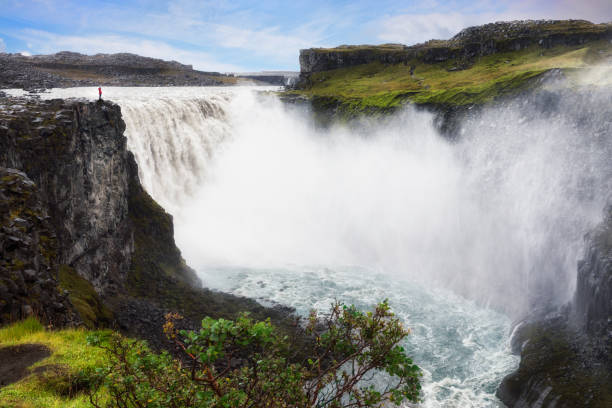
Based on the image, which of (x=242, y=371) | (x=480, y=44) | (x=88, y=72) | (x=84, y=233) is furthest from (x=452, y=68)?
(x=88, y=72)

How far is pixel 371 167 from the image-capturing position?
5522cm

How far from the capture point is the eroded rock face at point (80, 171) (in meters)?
18.7

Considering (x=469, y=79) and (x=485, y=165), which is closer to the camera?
(x=485, y=165)

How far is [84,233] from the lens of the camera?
21.7m

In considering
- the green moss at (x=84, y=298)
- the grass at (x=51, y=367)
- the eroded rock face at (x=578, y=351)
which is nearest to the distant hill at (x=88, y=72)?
the green moss at (x=84, y=298)

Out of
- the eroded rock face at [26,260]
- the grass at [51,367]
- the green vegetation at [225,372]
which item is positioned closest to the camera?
the green vegetation at [225,372]

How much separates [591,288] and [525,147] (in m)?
20.6

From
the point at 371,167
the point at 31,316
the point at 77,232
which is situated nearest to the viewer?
the point at 31,316

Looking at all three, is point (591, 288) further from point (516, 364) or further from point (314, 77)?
point (314, 77)

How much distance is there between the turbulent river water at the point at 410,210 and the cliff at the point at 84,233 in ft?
21.8

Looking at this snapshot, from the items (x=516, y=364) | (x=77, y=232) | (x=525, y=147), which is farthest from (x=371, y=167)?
(x=77, y=232)

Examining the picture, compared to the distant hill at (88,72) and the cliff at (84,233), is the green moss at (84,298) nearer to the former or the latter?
the cliff at (84,233)

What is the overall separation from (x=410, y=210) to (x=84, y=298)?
36855 millimetres

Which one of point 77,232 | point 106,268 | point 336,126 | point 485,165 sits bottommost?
point 106,268
